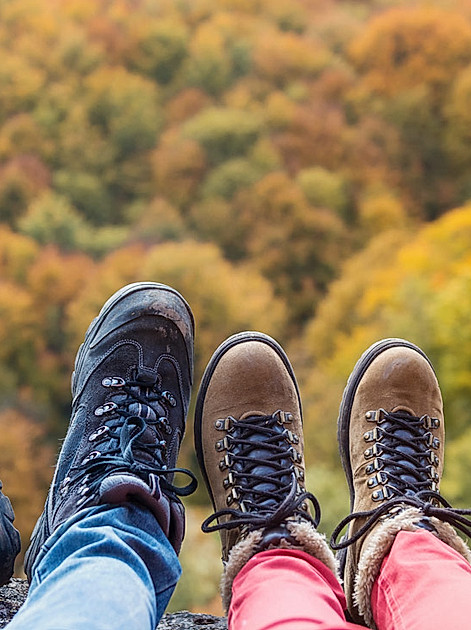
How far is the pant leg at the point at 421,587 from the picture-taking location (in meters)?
0.57

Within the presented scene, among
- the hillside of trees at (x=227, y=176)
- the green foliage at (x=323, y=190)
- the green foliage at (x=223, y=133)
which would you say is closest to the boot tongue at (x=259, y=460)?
the hillside of trees at (x=227, y=176)

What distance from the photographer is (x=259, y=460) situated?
2.96 feet

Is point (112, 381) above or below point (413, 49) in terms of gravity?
below

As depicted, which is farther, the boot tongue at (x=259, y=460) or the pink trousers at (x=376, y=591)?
the boot tongue at (x=259, y=460)

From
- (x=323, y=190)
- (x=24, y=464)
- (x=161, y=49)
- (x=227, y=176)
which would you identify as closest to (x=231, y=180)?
(x=227, y=176)

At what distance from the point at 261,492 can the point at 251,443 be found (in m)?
0.09

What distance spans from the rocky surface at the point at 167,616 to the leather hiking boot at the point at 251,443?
97 millimetres

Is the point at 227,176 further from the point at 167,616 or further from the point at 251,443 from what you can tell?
the point at 167,616

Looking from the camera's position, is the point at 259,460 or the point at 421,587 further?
the point at 259,460

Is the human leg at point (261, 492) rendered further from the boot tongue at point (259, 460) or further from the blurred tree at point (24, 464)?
the blurred tree at point (24, 464)

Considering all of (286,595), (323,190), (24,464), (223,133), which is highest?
(223,133)

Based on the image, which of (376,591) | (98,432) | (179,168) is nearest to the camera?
(376,591)

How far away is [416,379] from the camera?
1.00 metres

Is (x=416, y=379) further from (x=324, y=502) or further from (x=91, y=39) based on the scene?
(x=91, y=39)
